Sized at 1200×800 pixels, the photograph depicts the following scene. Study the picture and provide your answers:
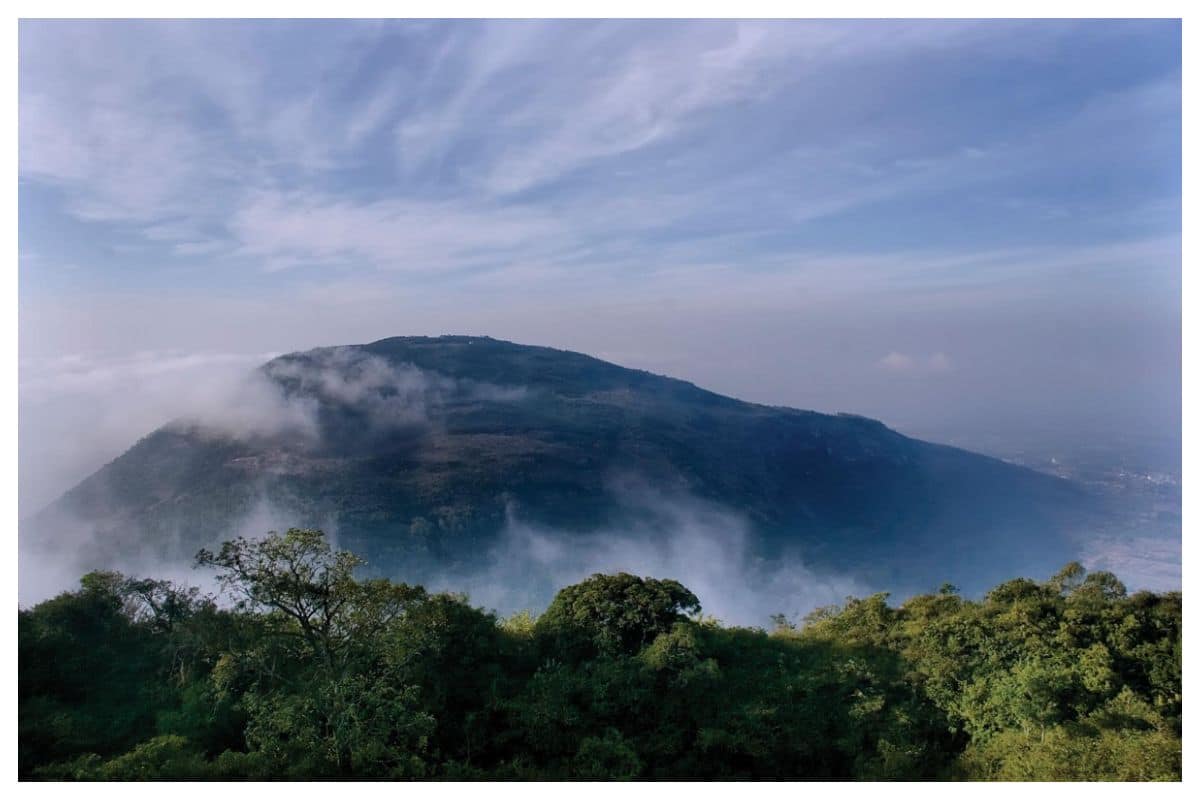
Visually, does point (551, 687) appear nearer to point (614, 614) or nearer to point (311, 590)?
point (614, 614)

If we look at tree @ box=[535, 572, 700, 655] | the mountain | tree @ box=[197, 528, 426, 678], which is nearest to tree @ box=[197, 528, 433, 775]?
tree @ box=[197, 528, 426, 678]

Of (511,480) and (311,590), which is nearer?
(311,590)

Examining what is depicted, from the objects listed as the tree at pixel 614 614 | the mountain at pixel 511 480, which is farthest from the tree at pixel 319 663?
the mountain at pixel 511 480

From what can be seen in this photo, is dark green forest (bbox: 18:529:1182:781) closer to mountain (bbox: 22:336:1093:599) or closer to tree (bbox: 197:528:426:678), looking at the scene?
tree (bbox: 197:528:426:678)

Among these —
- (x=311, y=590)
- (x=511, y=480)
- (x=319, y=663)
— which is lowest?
(x=319, y=663)

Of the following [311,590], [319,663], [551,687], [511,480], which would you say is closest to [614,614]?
[551,687]
